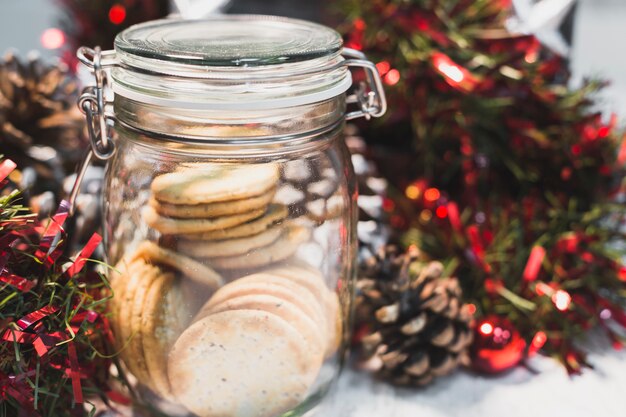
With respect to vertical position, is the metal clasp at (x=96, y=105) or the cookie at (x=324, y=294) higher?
the metal clasp at (x=96, y=105)

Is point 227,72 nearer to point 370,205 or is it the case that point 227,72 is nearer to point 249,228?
point 249,228

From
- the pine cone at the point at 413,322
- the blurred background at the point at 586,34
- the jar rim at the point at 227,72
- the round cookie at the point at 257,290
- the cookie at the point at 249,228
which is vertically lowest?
the blurred background at the point at 586,34

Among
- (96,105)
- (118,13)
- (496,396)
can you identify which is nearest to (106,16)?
(118,13)

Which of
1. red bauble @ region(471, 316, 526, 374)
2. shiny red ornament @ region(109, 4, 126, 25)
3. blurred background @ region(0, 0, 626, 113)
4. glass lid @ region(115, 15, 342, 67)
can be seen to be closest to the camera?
glass lid @ region(115, 15, 342, 67)

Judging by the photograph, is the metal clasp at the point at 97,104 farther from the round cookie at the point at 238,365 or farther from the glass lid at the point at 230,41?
the round cookie at the point at 238,365

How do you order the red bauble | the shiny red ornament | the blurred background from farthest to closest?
the blurred background
the shiny red ornament
the red bauble

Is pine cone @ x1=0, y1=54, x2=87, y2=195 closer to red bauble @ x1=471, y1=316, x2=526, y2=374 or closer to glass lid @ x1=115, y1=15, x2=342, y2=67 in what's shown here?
glass lid @ x1=115, y1=15, x2=342, y2=67

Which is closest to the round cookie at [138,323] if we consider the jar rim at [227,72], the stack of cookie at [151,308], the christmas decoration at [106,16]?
the stack of cookie at [151,308]

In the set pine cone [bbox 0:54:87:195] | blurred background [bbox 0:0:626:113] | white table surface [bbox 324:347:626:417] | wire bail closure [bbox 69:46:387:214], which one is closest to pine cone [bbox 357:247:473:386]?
white table surface [bbox 324:347:626:417]
